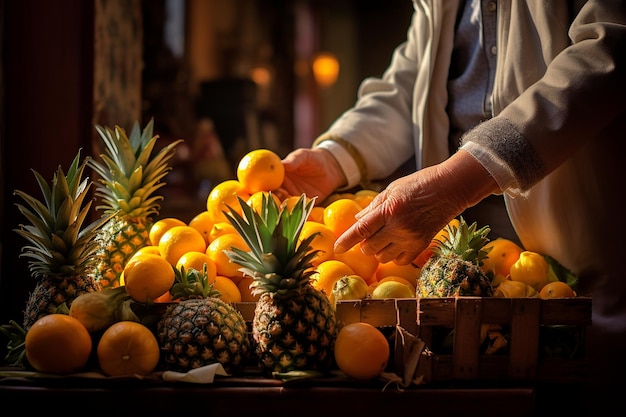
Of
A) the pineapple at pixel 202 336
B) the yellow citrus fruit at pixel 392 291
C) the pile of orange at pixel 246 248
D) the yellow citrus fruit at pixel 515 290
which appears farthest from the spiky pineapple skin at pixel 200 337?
the yellow citrus fruit at pixel 515 290

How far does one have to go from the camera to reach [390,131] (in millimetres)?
2529

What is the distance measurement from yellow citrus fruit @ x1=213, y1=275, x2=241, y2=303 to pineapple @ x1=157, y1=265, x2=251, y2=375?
0.20 m

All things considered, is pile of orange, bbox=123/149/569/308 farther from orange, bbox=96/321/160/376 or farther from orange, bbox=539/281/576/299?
orange, bbox=96/321/160/376

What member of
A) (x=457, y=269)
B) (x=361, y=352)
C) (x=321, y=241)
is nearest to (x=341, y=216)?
(x=321, y=241)

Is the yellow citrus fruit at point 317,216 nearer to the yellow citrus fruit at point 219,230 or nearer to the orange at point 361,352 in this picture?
the yellow citrus fruit at point 219,230

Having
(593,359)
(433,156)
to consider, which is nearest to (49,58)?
(433,156)

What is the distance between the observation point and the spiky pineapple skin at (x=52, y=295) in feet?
5.35

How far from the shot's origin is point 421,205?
1.70 meters

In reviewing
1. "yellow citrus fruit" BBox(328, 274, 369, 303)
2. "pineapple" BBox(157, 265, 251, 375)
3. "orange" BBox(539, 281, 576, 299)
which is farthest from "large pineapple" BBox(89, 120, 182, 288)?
"orange" BBox(539, 281, 576, 299)

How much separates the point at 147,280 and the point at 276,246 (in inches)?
13.8

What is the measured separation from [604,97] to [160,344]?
130 centimetres

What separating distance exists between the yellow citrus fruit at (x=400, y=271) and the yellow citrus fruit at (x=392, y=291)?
0.56ft

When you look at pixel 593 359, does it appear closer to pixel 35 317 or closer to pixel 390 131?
pixel 390 131

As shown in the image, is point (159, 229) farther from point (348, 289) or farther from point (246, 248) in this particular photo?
point (348, 289)
